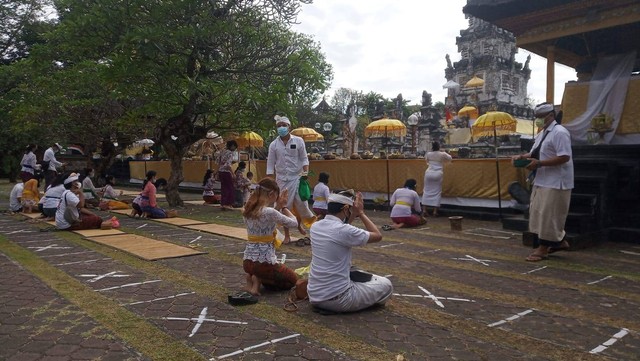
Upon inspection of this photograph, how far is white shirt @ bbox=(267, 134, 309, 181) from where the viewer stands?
7855mm

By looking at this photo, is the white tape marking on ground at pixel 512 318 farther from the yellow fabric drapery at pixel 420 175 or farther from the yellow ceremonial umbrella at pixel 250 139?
the yellow ceremonial umbrella at pixel 250 139

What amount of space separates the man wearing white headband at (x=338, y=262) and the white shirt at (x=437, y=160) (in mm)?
7332

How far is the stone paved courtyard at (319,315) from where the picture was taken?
3.39 m

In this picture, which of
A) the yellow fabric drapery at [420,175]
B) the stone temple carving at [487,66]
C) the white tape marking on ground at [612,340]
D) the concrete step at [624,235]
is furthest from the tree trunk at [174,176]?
the stone temple carving at [487,66]

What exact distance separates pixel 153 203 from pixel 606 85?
34.8ft

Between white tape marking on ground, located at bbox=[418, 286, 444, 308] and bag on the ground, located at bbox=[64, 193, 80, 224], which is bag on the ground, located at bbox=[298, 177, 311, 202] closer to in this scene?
white tape marking on ground, located at bbox=[418, 286, 444, 308]

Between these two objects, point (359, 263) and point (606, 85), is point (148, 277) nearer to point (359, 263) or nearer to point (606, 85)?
point (359, 263)

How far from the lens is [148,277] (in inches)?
215

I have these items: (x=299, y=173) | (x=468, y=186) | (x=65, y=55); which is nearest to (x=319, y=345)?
(x=299, y=173)

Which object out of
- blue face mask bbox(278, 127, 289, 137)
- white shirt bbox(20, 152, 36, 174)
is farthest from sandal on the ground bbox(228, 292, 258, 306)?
white shirt bbox(20, 152, 36, 174)

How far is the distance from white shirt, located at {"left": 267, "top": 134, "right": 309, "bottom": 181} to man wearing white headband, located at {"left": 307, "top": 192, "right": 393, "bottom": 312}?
12.1 feet

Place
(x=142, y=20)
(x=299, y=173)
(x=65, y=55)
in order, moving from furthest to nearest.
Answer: (x=65, y=55) → (x=142, y=20) → (x=299, y=173)

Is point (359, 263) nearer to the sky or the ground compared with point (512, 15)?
nearer to the ground

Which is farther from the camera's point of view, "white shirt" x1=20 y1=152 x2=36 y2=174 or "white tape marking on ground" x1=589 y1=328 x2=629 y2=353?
"white shirt" x1=20 y1=152 x2=36 y2=174
